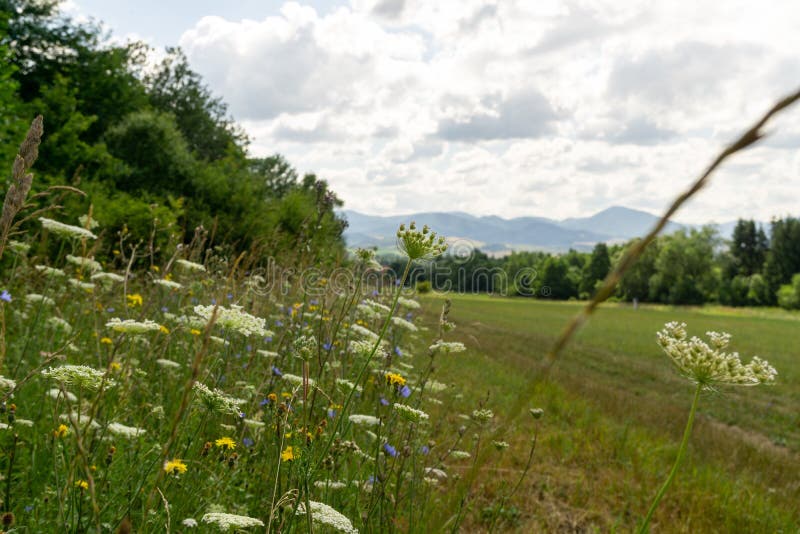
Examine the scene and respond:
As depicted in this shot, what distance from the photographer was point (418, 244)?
2.05 meters

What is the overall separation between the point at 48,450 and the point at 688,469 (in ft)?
20.4

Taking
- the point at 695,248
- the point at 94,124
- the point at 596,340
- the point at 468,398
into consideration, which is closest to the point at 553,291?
the point at 695,248

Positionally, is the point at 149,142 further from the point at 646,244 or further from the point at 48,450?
the point at 646,244

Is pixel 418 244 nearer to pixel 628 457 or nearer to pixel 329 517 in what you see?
pixel 329 517

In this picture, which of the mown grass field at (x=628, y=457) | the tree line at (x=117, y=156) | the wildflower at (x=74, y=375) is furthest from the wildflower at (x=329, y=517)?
the tree line at (x=117, y=156)

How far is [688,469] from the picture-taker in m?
6.06

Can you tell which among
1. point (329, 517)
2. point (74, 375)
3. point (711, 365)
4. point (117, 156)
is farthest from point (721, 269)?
point (74, 375)

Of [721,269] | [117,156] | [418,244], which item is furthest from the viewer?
[721,269]

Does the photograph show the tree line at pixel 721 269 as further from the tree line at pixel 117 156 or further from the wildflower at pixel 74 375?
the wildflower at pixel 74 375

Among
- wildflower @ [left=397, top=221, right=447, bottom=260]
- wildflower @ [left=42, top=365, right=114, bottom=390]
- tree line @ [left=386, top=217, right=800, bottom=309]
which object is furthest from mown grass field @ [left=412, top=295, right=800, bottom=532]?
tree line @ [left=386, top=217, right=800, bottom=309]

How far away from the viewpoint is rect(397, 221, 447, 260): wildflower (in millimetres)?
2031

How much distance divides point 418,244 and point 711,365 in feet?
3.42

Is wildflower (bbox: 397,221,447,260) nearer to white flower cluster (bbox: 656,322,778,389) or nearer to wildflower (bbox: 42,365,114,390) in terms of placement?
white flower cluster (bbox: 656,322,778,389)

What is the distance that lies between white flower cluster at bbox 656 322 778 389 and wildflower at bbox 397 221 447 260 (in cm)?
85
